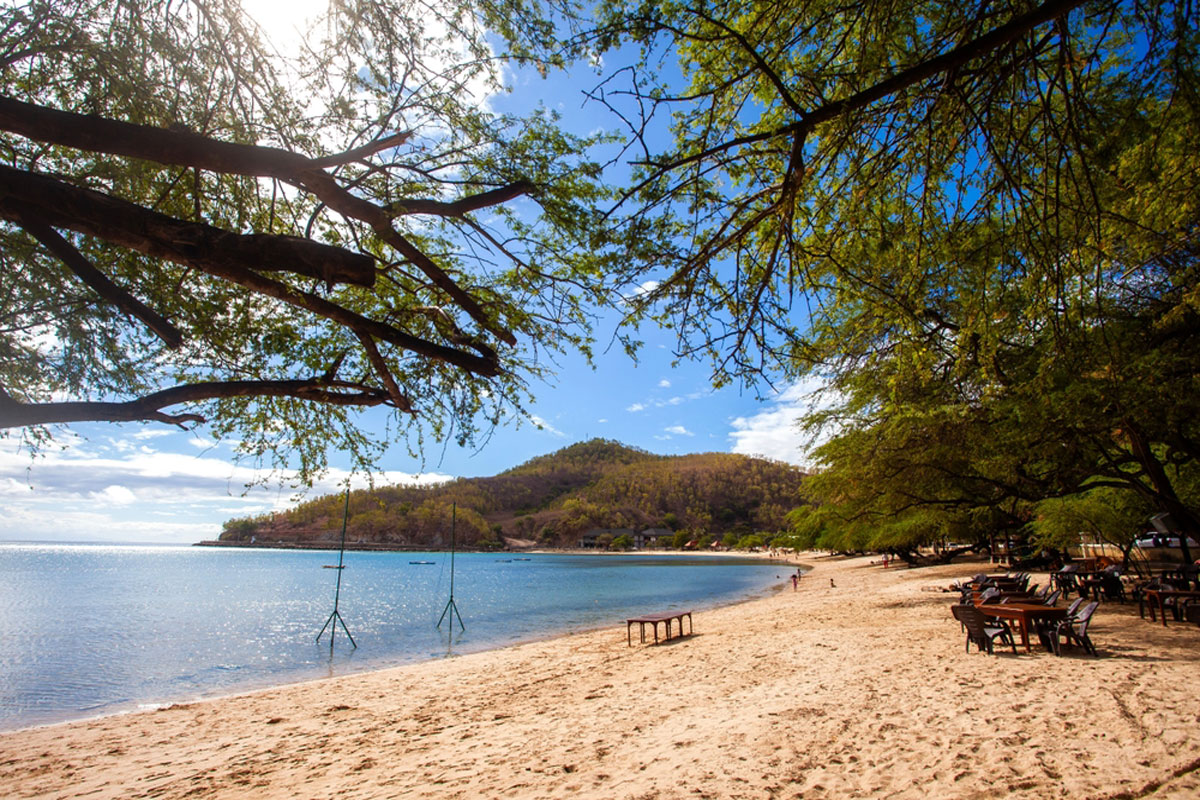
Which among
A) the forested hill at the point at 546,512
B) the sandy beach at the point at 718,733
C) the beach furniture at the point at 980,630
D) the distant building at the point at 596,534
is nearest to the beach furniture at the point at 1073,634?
the sandy beach at the point at 718,733

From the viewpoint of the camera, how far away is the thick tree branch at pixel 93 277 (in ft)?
11.0

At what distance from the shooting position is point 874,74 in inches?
149

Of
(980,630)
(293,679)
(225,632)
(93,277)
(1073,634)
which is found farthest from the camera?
(225,632)

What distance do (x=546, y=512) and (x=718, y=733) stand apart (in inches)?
6498

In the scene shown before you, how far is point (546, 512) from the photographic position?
16662cm

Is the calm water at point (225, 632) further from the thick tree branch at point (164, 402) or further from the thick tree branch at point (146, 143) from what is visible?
the thick tree branch at point (146, 143)

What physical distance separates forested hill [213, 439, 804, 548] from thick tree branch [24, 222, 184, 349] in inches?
5262

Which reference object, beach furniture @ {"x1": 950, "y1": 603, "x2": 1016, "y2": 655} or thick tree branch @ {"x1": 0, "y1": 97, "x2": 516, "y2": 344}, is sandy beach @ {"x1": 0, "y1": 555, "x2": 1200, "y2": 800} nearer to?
beach furniture @ {"x1": 950, "y1": 603, "x2": 1016, "y2": 655}

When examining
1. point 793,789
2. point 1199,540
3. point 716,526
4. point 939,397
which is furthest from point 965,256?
point 716,526

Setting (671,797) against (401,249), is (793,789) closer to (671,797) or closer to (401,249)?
(671,797)

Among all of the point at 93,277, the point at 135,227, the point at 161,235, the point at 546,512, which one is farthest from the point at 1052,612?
the point at 546,512

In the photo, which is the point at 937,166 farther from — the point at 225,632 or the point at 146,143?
the point at 225,632

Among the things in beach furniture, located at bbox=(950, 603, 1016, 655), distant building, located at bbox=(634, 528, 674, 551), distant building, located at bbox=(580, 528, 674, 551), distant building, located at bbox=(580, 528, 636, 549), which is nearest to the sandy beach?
beach furniture, located at bbox=(950, 603, 1016, 655)

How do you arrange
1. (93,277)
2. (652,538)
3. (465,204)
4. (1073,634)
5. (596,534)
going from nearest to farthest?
1. (93,277)
2. (465,204)
3. (1073,634)
4. (652,538)
5. (596,534)
